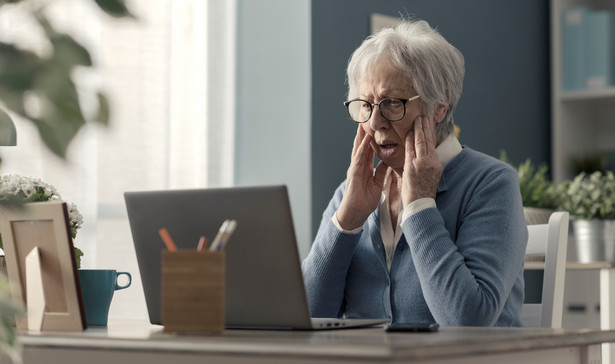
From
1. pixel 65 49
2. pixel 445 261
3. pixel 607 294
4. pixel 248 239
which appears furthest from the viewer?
pixel 607 294

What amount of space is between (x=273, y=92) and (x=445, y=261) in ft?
4.43

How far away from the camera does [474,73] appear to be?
10.7 ft

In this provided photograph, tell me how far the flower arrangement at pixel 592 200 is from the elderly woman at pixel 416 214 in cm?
125

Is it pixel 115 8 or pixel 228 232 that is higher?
pixel 115 8

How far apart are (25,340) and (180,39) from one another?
1614 millimetres

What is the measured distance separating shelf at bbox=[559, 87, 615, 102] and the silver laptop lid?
8.86 ft

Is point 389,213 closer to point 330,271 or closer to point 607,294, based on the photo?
point 330,271

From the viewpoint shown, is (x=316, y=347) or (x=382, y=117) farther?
(x=382, y=117)

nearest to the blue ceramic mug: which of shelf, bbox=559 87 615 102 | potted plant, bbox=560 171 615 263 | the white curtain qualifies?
the white curtain

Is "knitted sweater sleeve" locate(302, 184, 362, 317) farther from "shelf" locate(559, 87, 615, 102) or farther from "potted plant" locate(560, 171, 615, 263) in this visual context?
"shelf" locate(559, 87, 615, 102)

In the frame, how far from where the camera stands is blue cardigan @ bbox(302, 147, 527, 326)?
55.4 inches

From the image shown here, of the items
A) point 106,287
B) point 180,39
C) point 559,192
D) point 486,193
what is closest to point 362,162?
point 486,193

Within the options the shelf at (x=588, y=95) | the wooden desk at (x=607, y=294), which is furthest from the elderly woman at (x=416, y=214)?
the shelf at (x=588, y=95)

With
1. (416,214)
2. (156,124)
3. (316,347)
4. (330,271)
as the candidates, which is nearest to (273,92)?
(156,124)
